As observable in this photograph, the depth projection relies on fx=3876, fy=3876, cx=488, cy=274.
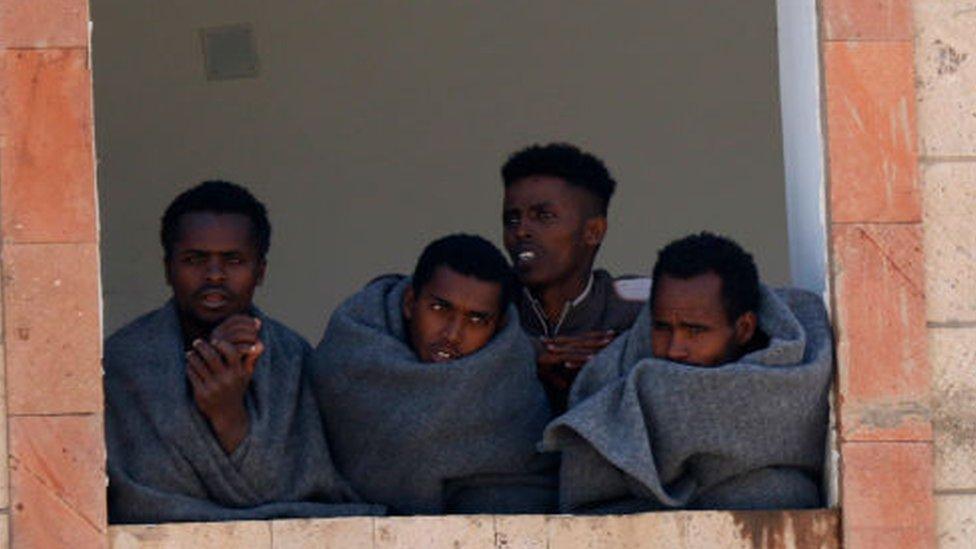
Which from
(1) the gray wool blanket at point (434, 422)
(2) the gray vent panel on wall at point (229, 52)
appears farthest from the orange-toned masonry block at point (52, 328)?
(2) the gray vent panel on wall at point (229, 52)

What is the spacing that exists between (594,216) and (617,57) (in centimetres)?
252

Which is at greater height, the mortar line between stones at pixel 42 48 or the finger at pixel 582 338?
the mortar line between stones at pixel 42 48

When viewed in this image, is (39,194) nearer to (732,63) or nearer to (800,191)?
(800,191)

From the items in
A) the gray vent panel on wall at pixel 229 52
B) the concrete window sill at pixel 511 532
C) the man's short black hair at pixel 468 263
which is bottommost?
the concrete window sill at pixel 511 532

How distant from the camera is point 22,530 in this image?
30.8 feet

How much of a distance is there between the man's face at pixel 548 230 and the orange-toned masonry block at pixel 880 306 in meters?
1.04

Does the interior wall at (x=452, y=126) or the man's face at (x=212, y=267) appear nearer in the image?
the man's face at (x=212, y=267)

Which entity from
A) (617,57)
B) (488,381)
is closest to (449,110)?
(617,57)

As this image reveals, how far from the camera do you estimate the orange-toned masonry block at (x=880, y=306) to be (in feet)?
31.6

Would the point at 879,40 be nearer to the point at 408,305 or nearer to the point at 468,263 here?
the point at 468,263

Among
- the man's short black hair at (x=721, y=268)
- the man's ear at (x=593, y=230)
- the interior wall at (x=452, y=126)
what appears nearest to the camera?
the man's short black hair at (x=721, y=268)

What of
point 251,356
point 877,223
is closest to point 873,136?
point 877,223

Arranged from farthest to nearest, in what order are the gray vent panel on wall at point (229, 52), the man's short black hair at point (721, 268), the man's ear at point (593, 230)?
the gray vent panel on wall at point (229, 52), the man's ear at point (593, 230), the man's short black hair at point (721, 268)

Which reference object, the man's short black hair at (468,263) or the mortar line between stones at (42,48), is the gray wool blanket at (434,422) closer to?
the man's short black hair at (468,263)
